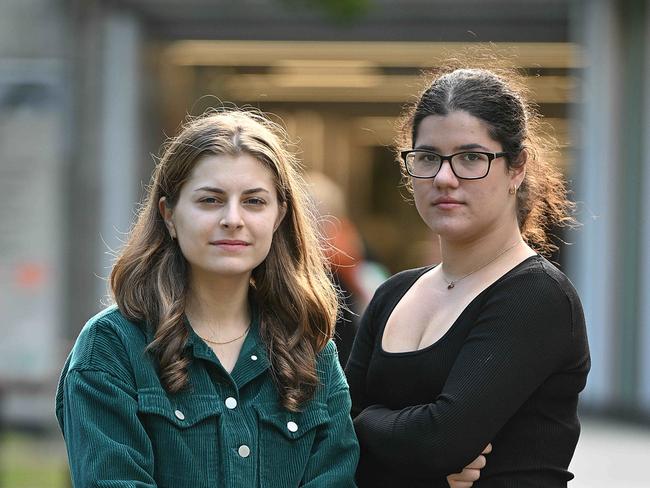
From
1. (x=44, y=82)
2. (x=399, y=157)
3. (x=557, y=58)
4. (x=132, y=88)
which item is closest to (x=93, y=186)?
(x=132, y=88)

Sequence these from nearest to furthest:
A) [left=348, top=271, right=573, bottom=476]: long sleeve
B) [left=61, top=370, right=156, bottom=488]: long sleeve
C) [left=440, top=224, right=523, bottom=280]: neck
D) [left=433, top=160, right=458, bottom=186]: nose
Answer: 1. [left=61, top=370, right=156, bottom=488]: long sleeve
2. [left=348, top=271, right=573, bottom=476]: long sleeve
3. [left=433, top=160, right=458, bottom=186]: nose
4. [left=440, top=224, right=523, bottom=280]: neck

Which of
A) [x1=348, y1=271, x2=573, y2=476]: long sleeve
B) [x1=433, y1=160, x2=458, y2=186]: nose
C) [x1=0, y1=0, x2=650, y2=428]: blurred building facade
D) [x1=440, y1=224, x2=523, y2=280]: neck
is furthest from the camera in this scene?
[x1=0, y1=0, x2=650, y2=428]: blurred building facade

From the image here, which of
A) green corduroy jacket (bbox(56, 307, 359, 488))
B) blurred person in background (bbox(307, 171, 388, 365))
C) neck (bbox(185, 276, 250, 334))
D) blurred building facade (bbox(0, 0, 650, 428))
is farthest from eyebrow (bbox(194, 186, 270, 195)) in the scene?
blurred building facade (bbox(0, 0, 650, 428))

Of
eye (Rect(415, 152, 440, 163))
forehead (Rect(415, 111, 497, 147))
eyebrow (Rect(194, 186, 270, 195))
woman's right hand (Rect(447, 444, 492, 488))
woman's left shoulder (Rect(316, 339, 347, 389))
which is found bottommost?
woman's right hand (Rect(447, 444, 492, 488))

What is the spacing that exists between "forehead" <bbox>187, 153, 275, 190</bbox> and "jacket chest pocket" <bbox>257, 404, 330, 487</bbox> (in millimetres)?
535

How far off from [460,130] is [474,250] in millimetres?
316

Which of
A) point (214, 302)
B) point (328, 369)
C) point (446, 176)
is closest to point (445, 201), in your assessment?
point (446, 176)

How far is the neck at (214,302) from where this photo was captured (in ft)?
10.4

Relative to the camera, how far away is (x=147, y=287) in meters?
3.13

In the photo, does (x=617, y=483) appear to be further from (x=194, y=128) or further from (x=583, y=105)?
(x=194, y=128)

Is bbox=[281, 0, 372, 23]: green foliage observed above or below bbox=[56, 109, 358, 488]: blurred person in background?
above

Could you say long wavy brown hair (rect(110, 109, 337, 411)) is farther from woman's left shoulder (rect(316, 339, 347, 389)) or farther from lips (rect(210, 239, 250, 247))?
lips (rect(210, 239, 250, 247))

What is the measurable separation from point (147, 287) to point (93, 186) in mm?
8642

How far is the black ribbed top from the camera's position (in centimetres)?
305
